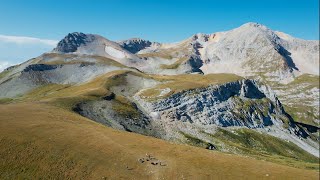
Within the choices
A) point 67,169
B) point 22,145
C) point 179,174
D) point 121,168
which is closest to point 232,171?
point 179,174

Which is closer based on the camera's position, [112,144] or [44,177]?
[44,177]

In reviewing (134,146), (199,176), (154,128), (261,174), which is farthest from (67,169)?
(154,128)

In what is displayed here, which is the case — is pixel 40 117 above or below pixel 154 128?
above

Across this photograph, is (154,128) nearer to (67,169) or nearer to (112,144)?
(112,144)

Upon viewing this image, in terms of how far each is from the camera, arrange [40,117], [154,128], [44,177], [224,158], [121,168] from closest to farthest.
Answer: [44,177] < [121,168] < [224,158] < [40,117] < [154,128]

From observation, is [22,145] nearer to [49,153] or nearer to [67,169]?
[49,153]

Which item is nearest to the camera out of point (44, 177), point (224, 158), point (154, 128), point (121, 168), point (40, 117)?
point (44, 177)
